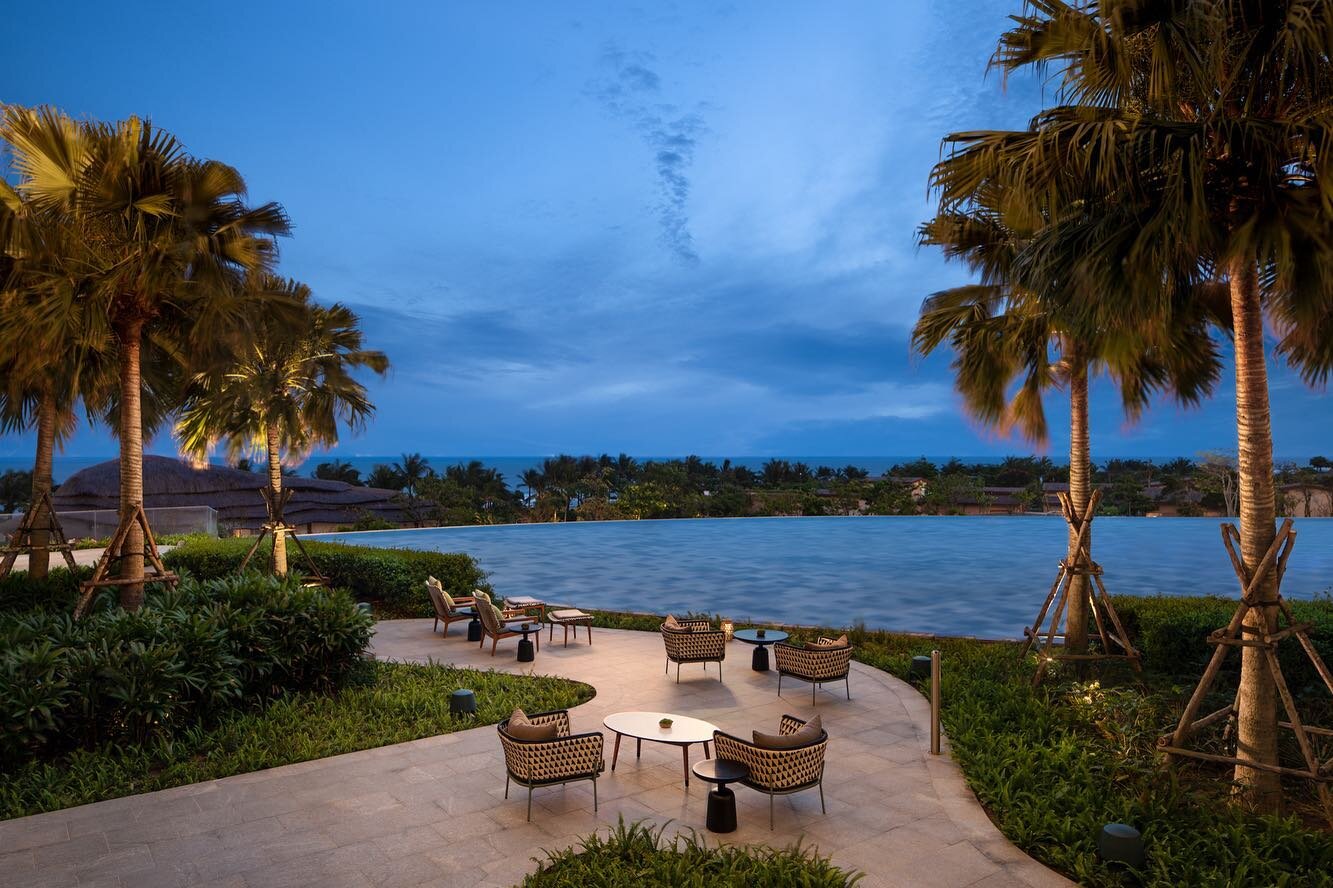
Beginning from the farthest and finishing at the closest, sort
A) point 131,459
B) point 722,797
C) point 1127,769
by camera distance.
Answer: point 131,459 → point 1127,769 → point 722,797

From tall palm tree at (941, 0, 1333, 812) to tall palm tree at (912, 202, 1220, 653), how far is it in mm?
3013

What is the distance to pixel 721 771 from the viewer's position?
599 centimetres

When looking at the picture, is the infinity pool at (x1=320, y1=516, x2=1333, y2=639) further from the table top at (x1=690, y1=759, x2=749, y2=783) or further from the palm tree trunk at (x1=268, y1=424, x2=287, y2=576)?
the table top at (x1=690, y1=759, x2=749, y2=783)

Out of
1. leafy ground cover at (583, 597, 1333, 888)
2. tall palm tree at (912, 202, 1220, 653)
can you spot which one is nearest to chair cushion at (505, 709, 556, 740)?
leafy ground cover at (583, 597, 1333, 888)

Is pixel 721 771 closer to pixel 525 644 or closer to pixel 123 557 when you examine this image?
pixel 525 644

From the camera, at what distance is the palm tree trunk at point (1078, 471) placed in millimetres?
9391

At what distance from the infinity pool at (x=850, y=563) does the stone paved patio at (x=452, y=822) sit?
9190mm

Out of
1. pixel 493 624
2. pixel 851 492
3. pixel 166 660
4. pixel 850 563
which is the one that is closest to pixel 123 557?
pixel 166 660

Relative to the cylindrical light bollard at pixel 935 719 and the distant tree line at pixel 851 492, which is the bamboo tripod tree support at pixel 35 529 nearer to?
the cylindrical light bollard at pixel 935 719

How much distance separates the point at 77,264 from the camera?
8719mm

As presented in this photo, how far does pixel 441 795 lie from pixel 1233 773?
668 centimetres

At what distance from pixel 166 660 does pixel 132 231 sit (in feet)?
17.1

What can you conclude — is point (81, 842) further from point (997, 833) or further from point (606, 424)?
point (606, 424)

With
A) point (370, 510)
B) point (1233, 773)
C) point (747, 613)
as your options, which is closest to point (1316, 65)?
point (1233, 773)
